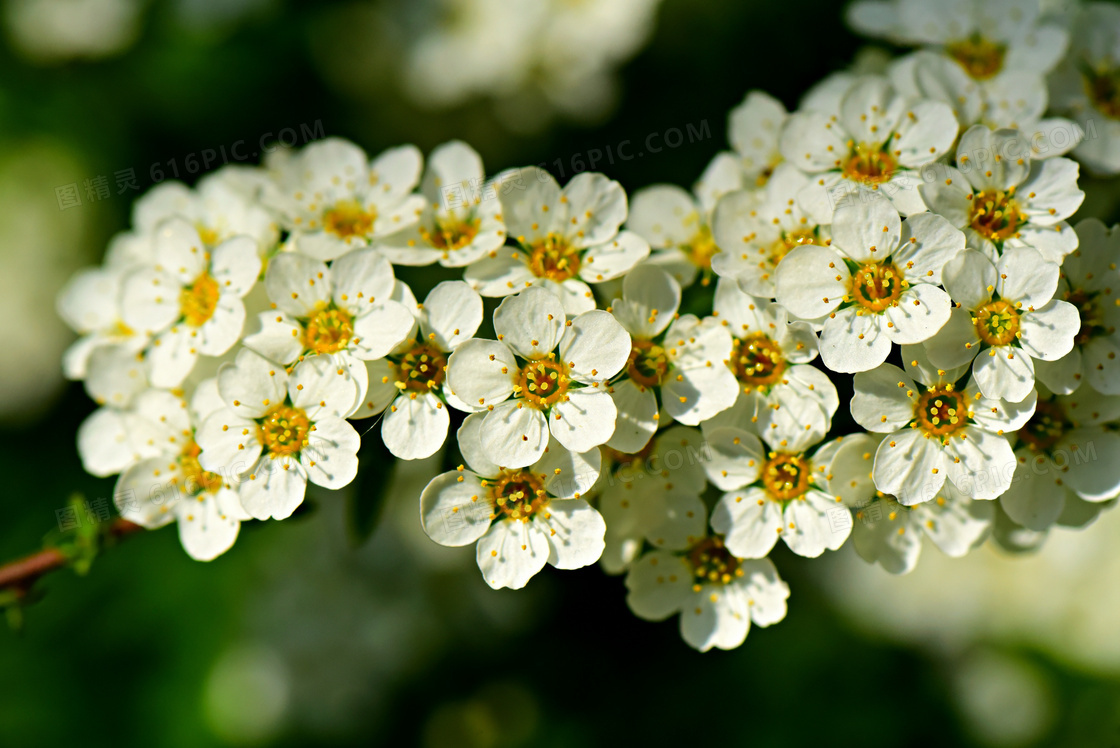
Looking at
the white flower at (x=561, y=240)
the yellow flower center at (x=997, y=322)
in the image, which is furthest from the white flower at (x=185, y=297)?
the yellow flower center at (x=997, y=322)

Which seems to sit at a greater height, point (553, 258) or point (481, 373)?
point (553, 258)

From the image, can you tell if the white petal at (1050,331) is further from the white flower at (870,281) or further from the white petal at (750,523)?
the white petal at (750,523)

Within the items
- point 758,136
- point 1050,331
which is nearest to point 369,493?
point 758,136

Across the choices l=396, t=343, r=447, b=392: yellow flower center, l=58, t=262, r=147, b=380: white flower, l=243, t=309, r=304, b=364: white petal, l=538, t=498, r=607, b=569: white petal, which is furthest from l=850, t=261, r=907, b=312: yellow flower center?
l=58, t=262, r=147, b=380: white flower

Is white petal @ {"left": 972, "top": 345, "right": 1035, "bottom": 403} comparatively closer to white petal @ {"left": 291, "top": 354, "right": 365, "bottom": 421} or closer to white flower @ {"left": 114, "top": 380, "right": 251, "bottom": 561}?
white petal @ {"left": 291, "top": 354, "right": 365, "bottom": 421}

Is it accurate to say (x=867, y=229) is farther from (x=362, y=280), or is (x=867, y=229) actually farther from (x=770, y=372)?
(x=362, y=280)
